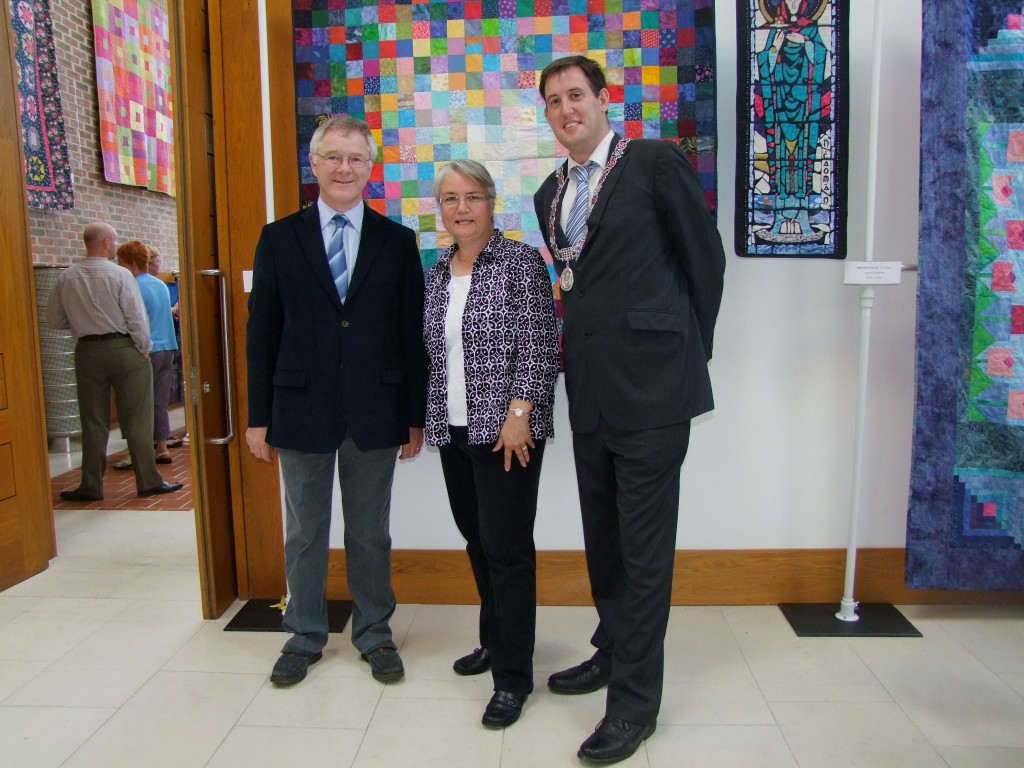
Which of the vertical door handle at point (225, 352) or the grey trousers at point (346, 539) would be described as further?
the vertical door handle at point (225, 352)

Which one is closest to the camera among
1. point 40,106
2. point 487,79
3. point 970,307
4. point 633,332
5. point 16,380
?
point 633,332

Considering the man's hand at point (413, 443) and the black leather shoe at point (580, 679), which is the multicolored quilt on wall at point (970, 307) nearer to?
the black leather shoe at point (580, 679)

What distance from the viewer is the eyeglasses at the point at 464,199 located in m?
1.89

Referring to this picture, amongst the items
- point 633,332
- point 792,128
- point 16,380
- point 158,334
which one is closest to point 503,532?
point 633,332

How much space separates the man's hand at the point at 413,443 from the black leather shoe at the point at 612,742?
885 millimetres

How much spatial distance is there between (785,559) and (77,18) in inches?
244

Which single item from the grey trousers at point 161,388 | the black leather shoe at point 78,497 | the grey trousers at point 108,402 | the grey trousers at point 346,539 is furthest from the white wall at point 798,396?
the grey trousers at point 161,388

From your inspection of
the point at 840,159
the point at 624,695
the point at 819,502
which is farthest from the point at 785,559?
the point at 840,159

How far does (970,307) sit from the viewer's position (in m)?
2.40

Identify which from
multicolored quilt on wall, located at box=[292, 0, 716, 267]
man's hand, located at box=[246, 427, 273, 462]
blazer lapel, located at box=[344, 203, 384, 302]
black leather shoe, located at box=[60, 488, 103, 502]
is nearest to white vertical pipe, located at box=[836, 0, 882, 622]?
multicolored quilt on wall, located at box=[292, 0, 716, 267]

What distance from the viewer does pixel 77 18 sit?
18.8ft

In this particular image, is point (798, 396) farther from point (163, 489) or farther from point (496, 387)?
point (163, 489)

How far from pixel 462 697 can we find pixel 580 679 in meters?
0.33

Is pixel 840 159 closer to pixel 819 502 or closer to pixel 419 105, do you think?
pixel 819 502
